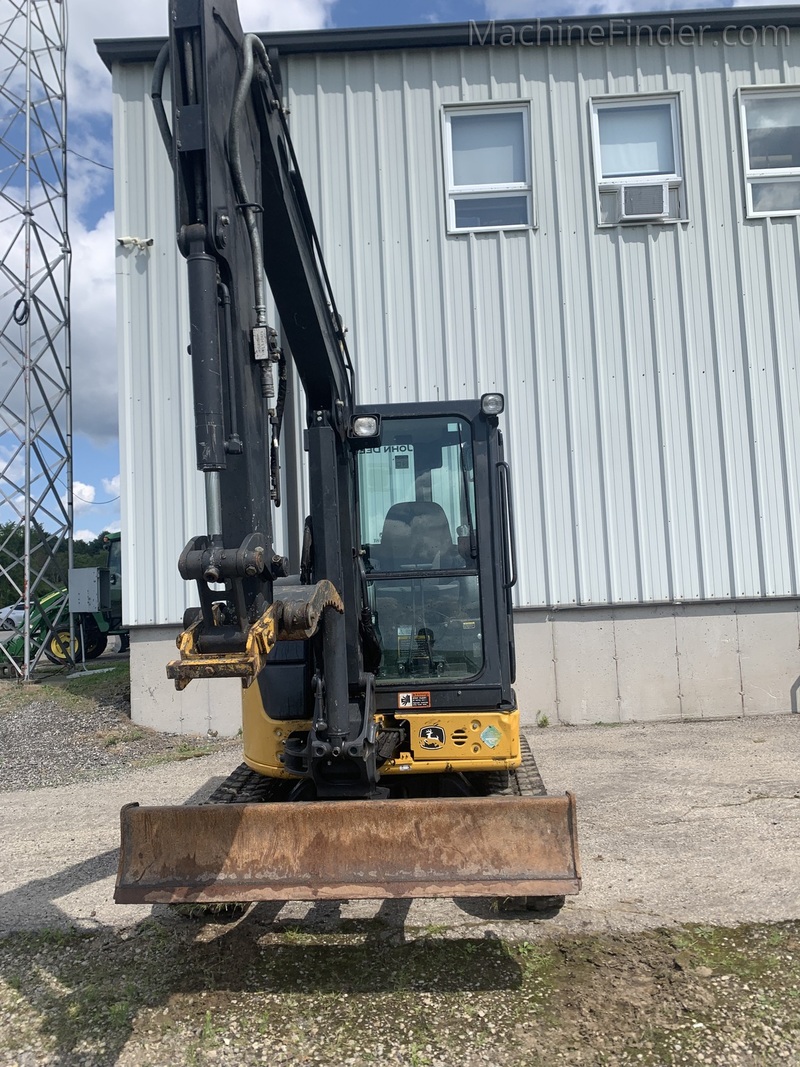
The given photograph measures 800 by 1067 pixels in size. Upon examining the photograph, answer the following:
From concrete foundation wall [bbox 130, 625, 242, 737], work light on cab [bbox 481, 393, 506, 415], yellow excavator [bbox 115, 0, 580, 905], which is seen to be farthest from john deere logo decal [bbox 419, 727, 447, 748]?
concrete foundation wall [bbox 130, 625, 242, 737]

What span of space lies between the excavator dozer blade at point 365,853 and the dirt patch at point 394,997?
0.47 meters

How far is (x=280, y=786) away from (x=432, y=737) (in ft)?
4.37

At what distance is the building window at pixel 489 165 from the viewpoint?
395 inches

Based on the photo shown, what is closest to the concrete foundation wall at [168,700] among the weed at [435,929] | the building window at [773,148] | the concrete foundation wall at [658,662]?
the concrete foundation wall at [658,662]

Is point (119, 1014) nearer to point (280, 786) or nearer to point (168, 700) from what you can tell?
point (280, 786)

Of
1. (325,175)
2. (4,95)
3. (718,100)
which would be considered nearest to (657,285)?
(718,100)

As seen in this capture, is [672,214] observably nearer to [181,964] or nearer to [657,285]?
[657,285]

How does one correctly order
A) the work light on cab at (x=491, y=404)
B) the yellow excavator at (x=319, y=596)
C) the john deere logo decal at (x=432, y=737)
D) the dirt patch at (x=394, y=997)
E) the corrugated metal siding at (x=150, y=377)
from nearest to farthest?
the yellow excavator at (x=319, y=596) → the dirt patch at (x=394, y=997) → the john deere logo decal at (x=432, y=737) → the work light on cab at (x=491, y=404) → the corrugated metal siding at (x=150, y=377)

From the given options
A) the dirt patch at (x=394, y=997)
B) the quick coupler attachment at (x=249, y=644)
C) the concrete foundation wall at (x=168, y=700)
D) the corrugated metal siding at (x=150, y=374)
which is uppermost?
the corrugated metal siding at (x=150, y=374)

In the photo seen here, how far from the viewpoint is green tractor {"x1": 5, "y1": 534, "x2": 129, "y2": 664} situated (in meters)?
13.9

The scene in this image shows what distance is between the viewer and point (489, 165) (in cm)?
1009

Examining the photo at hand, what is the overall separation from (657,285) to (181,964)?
8.95 metres

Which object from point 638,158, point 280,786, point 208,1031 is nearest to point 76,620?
point 280,786

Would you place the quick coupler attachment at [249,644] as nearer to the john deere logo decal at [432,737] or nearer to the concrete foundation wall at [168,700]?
the john deere logo decal at [432,737]
